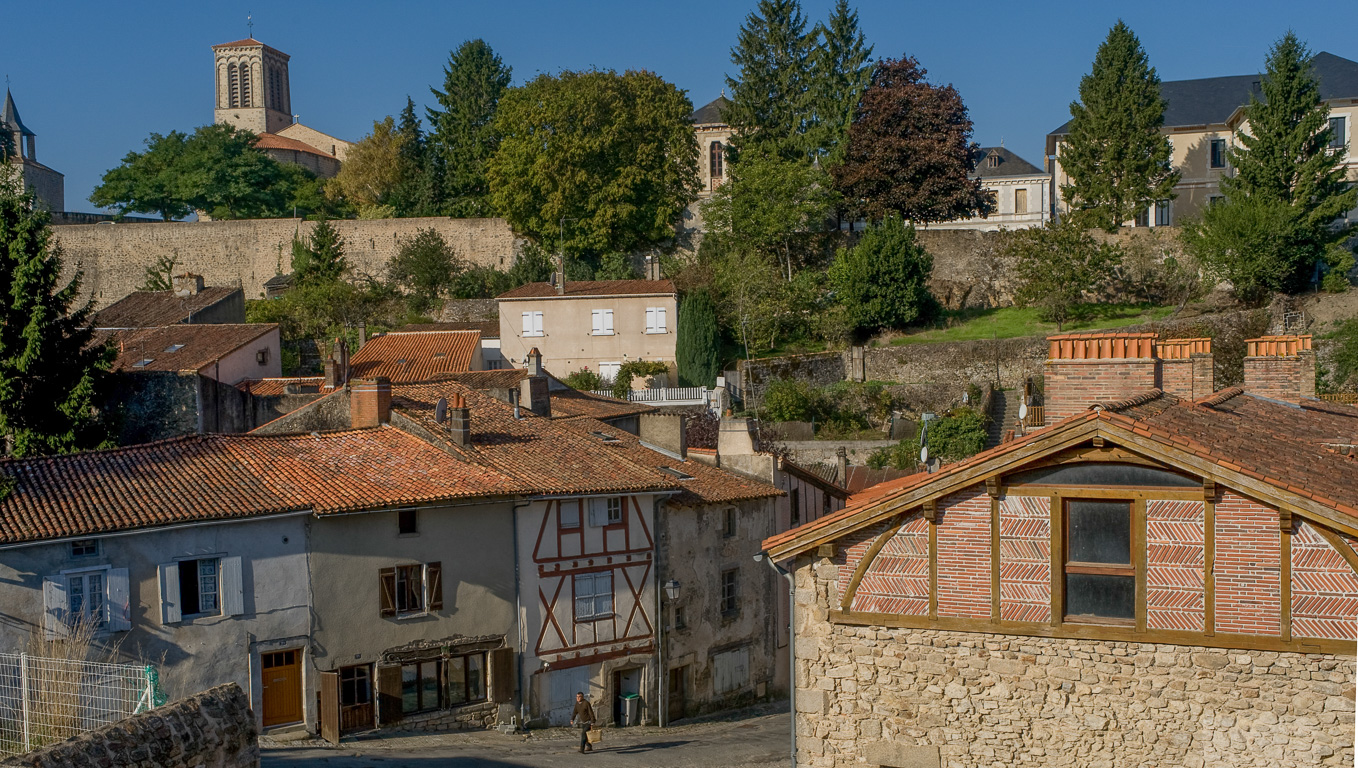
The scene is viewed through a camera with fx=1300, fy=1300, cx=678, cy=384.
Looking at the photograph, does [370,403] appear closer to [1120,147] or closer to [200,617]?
[200,617]

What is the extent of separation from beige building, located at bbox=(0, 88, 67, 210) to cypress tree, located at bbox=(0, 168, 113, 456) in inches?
1826

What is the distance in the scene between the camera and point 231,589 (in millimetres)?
18672

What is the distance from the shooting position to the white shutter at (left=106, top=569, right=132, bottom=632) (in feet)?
58.1

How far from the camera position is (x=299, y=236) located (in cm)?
6019

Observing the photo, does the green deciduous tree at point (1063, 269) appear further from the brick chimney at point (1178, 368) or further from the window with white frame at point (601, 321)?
the brick chimney at point (1178, 368)

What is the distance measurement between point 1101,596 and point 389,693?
12637 mm

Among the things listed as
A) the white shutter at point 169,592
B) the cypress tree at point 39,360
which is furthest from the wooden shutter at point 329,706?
the cypress tree at point 39,360

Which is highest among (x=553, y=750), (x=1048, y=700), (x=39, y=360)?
(x=39, y=360)

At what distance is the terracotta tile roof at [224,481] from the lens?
698 inches

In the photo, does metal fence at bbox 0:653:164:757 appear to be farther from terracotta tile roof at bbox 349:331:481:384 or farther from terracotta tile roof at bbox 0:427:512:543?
terracotta tile roof at bbox 349:331:481:384

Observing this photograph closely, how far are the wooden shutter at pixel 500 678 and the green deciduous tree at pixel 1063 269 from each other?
31.1 m

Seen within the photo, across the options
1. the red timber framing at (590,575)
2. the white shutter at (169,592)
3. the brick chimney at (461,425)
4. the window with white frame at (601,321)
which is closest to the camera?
the white shutter at (169,592)

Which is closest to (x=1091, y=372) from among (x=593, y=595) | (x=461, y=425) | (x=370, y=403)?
(x=593, y=595)

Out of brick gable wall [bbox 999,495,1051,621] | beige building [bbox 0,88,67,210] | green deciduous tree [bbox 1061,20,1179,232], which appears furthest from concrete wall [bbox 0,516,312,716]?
beige building [bbox 0,88,67,210]
